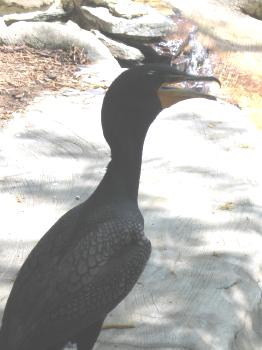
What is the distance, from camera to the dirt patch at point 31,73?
17.6 feet

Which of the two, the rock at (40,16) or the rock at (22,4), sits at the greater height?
the rock at (22,4)

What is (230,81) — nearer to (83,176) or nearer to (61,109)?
(61,109)

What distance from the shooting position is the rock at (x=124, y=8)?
7.46m

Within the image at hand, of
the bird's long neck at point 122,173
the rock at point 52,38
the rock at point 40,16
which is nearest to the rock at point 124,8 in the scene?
the rock at point 40,16

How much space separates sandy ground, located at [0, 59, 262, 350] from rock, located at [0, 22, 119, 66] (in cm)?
92

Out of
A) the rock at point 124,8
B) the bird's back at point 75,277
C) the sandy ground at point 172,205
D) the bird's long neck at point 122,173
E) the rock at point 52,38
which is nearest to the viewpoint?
the bird's back at point 75,277

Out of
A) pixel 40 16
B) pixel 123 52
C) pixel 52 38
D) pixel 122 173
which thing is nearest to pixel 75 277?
pixel 122 173

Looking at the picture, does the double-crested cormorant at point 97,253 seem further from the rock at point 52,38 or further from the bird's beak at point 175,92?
the rock at point 52,38

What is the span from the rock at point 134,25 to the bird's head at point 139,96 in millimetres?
4745

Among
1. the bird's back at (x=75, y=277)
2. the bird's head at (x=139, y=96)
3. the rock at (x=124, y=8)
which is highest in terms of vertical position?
the bird's head at (x=139, y=96)

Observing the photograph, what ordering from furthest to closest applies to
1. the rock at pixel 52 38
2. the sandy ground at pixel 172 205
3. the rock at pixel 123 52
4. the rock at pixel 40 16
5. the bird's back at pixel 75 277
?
the rock at pixel 40 16 → the rock at pixel 123 52 → the rock at pixel 52 38 → the sandy ground at pixel 172 205 → the bird's back at pixel 75 277

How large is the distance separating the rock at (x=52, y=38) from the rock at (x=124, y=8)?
1.07m

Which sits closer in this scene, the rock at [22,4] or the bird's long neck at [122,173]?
the bird's long neck at [122,173]

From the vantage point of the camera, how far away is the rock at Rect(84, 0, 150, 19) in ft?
24.5
